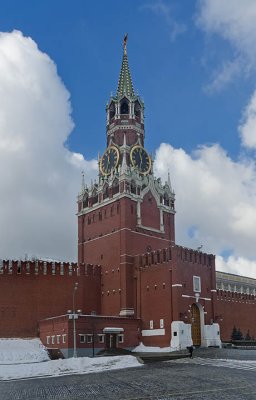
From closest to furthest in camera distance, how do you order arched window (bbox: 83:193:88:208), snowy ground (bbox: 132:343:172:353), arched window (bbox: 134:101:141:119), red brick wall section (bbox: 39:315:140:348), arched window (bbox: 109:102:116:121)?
red brick wall section (bbox: 39:315:140:348)
snowy ground (bbox: 132:343:172:353)
arched window (bbox: 83:193:88:208)
arched window (bbox: 134:101:141:119)
arched window (bbox: 109:102:116:121)

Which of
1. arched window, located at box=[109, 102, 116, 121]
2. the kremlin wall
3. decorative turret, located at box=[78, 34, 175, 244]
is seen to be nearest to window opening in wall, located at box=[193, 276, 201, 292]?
the kremlin wall

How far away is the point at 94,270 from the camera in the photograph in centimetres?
6294

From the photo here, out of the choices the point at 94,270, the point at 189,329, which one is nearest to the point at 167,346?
the point at 189,329

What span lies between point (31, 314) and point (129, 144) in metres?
24.6

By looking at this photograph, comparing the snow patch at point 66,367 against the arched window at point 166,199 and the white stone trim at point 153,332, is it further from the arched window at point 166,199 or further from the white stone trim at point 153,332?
the arched window at point 166,199

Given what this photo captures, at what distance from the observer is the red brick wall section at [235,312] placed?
63969mm

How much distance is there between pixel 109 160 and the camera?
68.2m

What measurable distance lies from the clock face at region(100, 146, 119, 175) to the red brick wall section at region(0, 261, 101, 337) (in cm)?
1348

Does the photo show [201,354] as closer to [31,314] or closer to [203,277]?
[203,277]

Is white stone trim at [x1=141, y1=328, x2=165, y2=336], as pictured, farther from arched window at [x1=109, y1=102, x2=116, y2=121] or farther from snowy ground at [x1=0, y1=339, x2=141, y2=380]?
arched window at [x1=109, y1=102, x2=116, y2=121]

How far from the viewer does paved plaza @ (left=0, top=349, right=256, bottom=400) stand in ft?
77.2

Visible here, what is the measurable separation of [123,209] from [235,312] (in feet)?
65.7

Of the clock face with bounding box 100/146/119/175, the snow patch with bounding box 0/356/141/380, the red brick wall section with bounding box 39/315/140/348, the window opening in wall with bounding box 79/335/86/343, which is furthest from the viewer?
the clock face with bounding box 100/146/119/175

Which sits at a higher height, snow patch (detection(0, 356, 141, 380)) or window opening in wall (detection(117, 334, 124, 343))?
window opening in wall (detection(117, 334, 124, 343))
